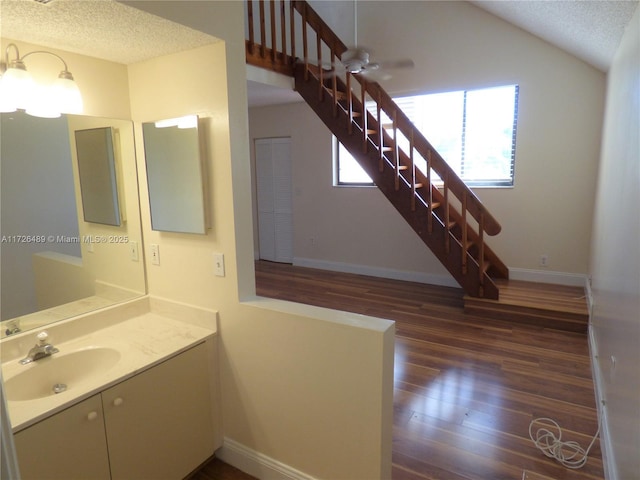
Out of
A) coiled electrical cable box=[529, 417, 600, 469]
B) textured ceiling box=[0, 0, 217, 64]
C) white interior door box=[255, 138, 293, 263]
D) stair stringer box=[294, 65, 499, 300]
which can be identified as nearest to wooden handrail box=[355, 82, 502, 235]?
stair stringer box=[294, 65, 499, 300]

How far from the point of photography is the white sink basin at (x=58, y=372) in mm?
1581

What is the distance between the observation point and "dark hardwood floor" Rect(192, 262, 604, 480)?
2098 millimetres

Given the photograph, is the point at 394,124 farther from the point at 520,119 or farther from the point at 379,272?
the point at 379,272

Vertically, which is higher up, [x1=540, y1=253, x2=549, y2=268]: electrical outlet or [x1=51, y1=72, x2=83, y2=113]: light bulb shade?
[x1=51, y1=72, x2=83, y2=113]: light bulb shade

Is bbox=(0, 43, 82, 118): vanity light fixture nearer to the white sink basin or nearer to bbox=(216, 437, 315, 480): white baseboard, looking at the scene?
the white sink basin

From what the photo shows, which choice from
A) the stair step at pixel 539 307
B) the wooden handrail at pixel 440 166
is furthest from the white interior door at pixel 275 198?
the stair step at pixel 539 307

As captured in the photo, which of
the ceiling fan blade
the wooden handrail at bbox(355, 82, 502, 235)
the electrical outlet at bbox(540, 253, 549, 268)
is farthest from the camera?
the electrical outlet at bbox(540, 253, 549, 268)

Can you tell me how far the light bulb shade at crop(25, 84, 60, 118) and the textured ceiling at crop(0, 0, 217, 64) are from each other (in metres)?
0.20

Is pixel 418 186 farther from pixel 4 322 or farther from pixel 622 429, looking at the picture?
pixel 4 322

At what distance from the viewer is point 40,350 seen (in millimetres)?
1691

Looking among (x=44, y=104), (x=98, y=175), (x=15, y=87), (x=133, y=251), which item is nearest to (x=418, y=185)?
(x=133, y=251)

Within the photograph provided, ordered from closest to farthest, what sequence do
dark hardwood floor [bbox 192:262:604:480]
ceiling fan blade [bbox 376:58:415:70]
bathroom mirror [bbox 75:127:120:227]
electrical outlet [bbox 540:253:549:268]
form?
bathroom mirror [bbox 75:127:120:227], dark hardwood floor [bbox 192:262:604:480], ceiling fan blade [bbox 376:58:415:70], electrical outlet [bbox 540:253:549:268]

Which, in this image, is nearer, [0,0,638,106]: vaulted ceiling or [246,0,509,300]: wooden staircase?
[0,0,638,106]: vaulted ceiling

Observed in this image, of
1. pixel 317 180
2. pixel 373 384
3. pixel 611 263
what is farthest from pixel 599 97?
pixel 373 384
